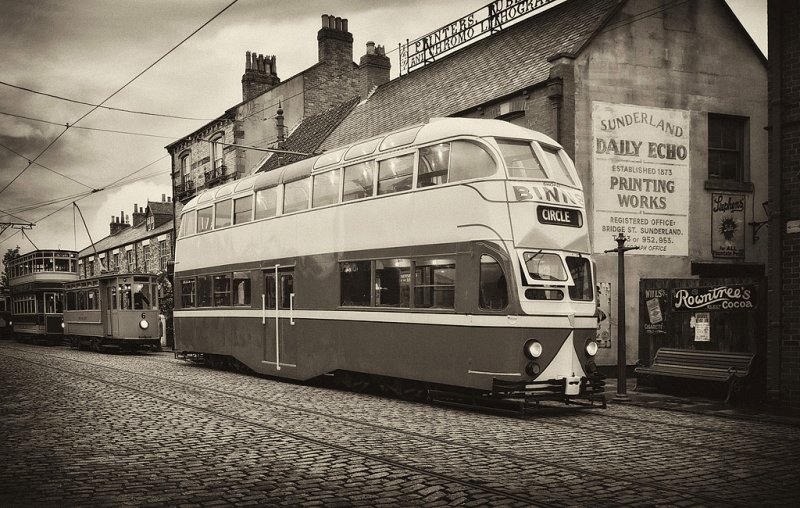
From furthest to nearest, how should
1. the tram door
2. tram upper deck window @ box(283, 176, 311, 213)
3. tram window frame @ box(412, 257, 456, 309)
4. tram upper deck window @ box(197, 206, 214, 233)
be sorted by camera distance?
tram upper deck window @ box(197, 206, 214, 233), the tram door, tram upper deck window @ box(283, 176, 311, 213), tram window frame @ box(412, 257, 456, 309)

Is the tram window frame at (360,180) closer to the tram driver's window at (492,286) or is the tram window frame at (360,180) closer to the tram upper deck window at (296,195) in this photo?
the tram upper deck window at (296,195)

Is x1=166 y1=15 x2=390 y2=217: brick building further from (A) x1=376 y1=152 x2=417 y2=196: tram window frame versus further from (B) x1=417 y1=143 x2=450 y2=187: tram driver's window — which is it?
(B) x1=417 y1=143 x2=450 y2=187: tram driver's window

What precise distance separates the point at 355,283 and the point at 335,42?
22.0 m

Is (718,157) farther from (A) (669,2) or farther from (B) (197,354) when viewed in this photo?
(B) (197,354)

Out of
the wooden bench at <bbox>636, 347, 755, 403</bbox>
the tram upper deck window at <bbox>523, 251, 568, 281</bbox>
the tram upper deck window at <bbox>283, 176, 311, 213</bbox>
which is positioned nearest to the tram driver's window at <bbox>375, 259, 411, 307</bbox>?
the tram upper deck window at <bbox>523, 251, 568, 281</bbox>

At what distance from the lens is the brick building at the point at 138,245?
39.0 meters

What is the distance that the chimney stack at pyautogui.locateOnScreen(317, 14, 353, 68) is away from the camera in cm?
3294

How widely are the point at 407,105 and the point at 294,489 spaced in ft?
59.3

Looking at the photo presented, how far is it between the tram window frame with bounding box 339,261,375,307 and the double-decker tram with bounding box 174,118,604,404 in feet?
0.11

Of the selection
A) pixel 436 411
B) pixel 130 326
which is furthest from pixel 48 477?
pixel 130 326

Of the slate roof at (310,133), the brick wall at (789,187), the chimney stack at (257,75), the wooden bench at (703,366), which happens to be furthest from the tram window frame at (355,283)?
the chimney stack at (257,75)

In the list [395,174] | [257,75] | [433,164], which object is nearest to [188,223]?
[395,174]

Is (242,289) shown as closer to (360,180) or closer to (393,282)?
(360,180)

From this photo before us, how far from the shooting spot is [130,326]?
26.5 meters
